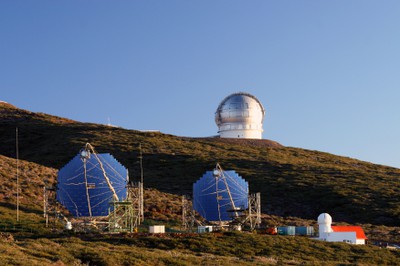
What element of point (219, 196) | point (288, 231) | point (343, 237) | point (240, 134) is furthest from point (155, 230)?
point (240, 134)

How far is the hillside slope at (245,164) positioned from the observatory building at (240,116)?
2.92 metres

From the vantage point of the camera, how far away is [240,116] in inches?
4973

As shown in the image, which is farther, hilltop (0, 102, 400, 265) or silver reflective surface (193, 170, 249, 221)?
silver reflective surface (193, 170, 249, 221)

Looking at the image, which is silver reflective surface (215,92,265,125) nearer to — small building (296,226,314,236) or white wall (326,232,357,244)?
small building (296,226,314,236)

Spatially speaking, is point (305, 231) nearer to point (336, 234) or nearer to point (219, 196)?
point (336, 234)

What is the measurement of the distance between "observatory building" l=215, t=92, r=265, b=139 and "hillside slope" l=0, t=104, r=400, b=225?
2.92 meters

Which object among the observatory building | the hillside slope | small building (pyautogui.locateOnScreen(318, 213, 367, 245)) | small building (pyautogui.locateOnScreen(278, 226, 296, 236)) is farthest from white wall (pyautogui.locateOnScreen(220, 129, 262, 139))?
small building (pyautogui.locateOnScreen(318, 213, 367, 245))

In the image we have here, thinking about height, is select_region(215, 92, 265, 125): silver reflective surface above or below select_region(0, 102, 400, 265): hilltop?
above

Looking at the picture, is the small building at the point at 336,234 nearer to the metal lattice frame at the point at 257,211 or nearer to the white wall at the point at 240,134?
the metal lattice frame at the point at 257,211

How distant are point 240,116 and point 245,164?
24857 millimetres

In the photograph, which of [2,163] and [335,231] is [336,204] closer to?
[335,231]

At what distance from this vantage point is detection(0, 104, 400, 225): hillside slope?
8181 cm

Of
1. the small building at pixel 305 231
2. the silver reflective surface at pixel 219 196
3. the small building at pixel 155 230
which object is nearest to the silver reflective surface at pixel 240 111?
the silver reflective surface at pixel 219 196

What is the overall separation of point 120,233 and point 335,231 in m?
17.2
